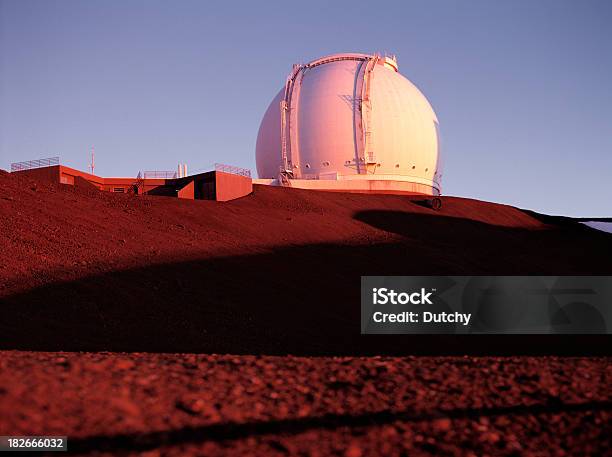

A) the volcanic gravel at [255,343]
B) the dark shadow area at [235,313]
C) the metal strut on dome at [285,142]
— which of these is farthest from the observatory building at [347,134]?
the dark shadow area at [235,313]

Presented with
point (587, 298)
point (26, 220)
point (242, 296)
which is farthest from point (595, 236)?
point (26, 220)

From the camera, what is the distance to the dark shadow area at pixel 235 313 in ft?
34.4

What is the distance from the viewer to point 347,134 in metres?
40.6

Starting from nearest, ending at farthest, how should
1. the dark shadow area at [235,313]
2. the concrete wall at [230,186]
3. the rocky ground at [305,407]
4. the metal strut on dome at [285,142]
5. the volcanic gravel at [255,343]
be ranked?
the rocky ground at [305,407], the volcanic gravel at [255,343], the dark shadow area at [235,313], the concrete wall at [230,186], the metal strut on dome at [285,142]

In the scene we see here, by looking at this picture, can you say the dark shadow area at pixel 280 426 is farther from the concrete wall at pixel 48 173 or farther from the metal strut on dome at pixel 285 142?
the metal strut on dome at pixel 285 142

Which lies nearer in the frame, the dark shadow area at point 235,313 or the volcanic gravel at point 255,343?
the volcanic gravel at point 255,343

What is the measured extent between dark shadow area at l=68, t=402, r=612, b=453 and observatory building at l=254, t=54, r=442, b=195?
116ft

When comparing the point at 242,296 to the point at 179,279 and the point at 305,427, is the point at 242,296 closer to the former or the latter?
the point at 179,279

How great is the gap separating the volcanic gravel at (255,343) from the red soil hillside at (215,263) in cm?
7

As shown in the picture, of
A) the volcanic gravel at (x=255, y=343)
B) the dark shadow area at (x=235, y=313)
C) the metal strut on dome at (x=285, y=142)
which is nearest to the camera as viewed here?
the volcanic gravel at (x=255, y=343)

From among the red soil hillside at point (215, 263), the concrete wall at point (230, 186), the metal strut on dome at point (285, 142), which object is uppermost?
the metal strut on dome at point (285, 142)

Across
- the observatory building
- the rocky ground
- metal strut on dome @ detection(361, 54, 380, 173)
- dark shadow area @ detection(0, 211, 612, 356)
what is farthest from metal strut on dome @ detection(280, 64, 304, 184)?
the rocky ground

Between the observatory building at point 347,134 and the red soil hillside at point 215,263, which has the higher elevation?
the observatory building at point 347,134

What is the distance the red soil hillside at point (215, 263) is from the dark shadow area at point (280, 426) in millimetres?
5969
